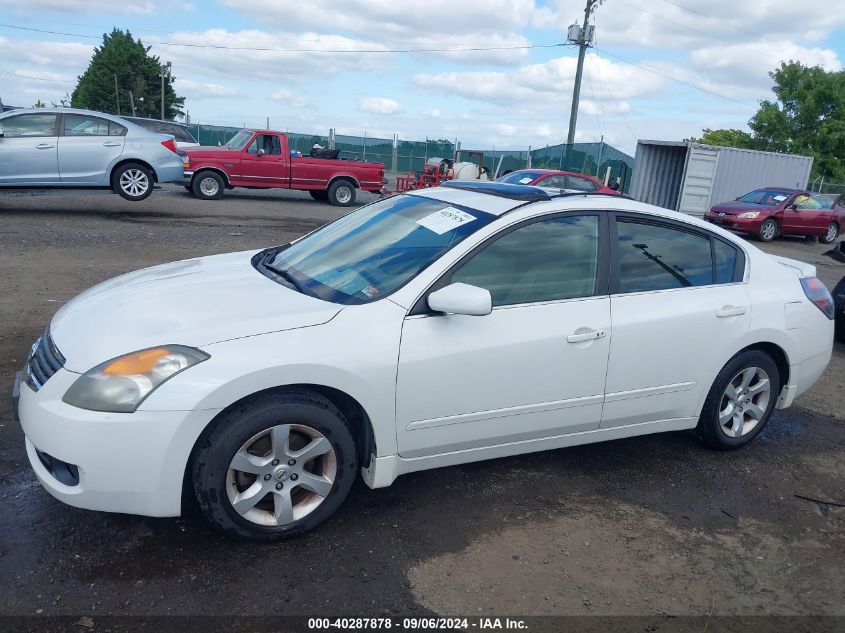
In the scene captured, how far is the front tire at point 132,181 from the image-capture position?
12719 millimetres

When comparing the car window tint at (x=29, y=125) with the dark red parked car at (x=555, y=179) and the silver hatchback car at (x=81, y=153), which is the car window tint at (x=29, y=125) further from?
the dark red parked car at (x=555, y=179)

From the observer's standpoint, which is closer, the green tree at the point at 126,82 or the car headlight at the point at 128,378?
the car headlight at the point at 128,378

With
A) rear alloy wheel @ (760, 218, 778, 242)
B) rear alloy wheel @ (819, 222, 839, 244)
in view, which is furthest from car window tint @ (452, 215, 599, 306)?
rear alloy wheel @ (819, 222, 839, 244)

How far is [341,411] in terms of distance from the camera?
322cm

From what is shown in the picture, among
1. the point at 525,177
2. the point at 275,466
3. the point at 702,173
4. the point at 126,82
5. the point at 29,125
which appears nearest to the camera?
the point at 275,466

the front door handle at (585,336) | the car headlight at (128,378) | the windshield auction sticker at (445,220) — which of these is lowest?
the car headlight at (128,378)

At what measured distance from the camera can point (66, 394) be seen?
2850mm

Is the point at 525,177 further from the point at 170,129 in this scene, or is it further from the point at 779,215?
the point at 170,129

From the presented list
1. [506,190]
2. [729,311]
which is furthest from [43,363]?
[729,311]

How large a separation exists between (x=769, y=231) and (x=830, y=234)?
8.35 ft

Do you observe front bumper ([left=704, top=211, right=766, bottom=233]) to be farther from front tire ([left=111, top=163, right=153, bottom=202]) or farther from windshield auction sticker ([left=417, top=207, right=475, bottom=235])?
windshield auction sticker ([left=417, top=207, right=475, bottom=235])

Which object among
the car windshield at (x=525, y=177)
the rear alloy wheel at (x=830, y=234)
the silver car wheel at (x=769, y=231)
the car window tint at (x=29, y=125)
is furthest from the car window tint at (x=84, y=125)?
the rear alloy wheel at (x=830, y=234)

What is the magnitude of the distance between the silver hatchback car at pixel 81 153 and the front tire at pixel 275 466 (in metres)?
10.9

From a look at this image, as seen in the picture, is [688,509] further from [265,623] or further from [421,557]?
[265,623]
